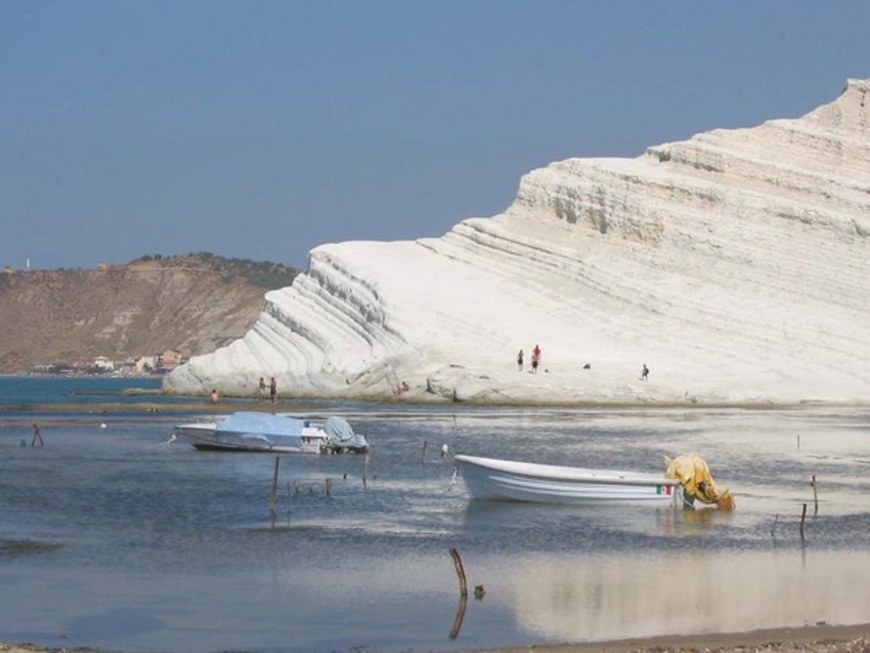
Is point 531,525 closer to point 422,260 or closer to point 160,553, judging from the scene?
point 160,553

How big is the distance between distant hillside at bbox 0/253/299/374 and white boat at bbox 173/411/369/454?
121 m

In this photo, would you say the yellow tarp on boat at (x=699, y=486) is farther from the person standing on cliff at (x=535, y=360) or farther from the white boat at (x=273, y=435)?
the person standing on cliff at (x=535, y=360)

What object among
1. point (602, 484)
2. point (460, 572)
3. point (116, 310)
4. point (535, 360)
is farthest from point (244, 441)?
point (116, 310)

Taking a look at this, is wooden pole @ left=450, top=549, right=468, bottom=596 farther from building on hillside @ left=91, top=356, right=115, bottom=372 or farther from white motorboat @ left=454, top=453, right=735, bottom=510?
building on hillside @ left=91, top=356, right=115, bottom=372

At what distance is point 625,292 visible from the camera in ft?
184

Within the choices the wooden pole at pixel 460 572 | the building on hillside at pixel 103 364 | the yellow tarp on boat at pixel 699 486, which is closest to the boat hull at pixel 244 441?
the yellow tarp on boat at pixel 699 486

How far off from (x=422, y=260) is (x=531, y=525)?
39117 mm

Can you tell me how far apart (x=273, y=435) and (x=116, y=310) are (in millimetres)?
135861

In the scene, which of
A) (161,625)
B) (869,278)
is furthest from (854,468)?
(869,278)

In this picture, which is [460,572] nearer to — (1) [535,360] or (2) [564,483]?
(2) [564,483]

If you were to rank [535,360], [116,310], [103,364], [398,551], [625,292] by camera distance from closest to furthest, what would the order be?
[398,551], [535,360], [625,292], [103,364], [116,310]

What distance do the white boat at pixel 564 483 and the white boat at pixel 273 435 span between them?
8.64 meters

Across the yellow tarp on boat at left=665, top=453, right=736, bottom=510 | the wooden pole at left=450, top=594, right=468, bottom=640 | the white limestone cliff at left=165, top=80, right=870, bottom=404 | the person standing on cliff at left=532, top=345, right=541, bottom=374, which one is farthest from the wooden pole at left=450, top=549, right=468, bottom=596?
the person standing on cliff at left=532, top=345, right=541, bottom=374

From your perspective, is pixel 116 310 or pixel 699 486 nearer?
pixel 699 486
